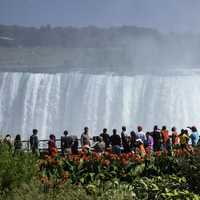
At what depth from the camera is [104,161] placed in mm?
9828

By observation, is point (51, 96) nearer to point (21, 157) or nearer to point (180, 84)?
point (180, 84)

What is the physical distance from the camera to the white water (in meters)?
30.3

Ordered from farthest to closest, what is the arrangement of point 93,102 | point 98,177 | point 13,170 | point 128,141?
1. point 93,102
2. point 128,141
3. point 98,177
4. point 13,170

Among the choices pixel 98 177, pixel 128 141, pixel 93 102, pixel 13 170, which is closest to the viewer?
pixel 13 170

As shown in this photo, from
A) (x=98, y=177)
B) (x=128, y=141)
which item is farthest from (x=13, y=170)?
(x=128, y=141)

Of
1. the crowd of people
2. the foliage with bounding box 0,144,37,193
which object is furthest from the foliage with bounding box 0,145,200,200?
the crowd of people

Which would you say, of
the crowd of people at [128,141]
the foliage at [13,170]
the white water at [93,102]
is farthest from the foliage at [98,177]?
the white water at [93,102]

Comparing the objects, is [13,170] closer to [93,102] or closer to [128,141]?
[128,141]

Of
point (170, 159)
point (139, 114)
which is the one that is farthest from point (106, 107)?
point (170, 159)

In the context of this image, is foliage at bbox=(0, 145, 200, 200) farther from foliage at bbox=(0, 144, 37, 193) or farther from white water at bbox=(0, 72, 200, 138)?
white water at bbox=(0, 72, 200, 138)

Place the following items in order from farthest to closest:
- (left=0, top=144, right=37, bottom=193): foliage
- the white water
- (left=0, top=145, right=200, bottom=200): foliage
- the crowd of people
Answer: the white water → the crowd of people → (left=0, top=144, right=37, bottom=193): foliage → (left=0, top=145, right=200, bottom=200): foliage

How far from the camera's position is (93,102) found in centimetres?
3300

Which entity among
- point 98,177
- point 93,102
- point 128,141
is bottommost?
point 98,177

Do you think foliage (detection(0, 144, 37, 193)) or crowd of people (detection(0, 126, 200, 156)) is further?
crowd of people (detection(0, 126, 200, 156))
